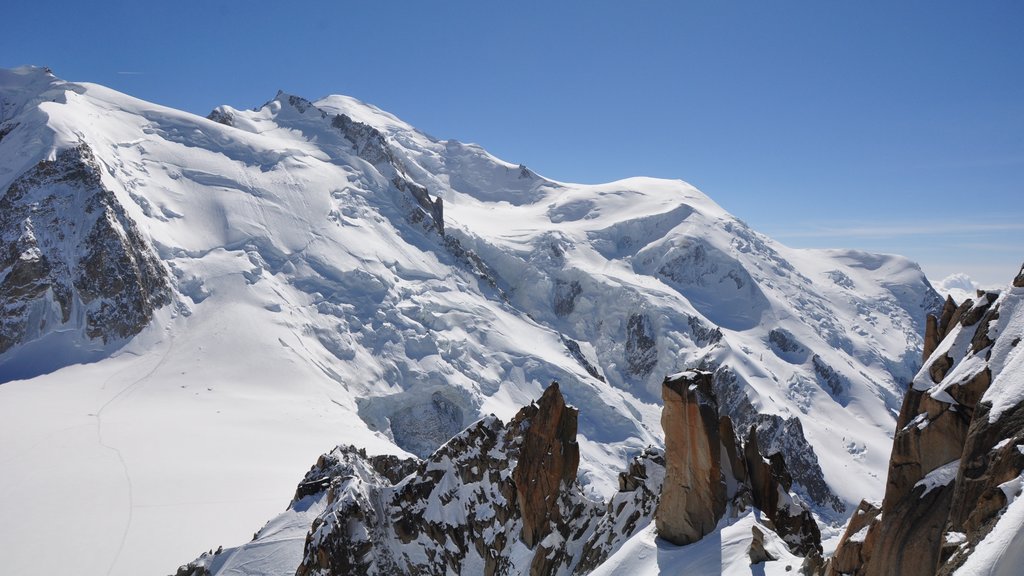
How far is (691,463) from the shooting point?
25375 mm

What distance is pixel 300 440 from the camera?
74.6 metres

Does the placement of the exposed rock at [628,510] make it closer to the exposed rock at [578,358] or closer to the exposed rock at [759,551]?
the exposed rock at [759,551]

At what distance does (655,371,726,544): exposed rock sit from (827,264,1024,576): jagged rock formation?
26.8 ft

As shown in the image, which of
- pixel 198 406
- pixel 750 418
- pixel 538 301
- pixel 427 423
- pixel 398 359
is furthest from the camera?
pixel 538 301

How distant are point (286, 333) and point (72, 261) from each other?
31.8 m

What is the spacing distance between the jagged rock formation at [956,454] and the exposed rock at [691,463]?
321 inches

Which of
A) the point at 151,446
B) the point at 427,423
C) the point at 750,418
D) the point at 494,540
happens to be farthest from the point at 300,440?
the point at 750,418

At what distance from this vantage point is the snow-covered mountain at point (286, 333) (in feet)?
206

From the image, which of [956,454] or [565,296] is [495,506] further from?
[565,296]

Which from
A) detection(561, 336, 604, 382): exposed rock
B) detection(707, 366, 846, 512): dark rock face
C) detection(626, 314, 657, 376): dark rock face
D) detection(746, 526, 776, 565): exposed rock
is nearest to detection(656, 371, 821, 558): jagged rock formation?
detection(746, 526, 776, 565): exposed rock

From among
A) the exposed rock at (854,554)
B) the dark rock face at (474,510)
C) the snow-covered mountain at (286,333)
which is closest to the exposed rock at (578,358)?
the snow-covered mountain at (286,333)

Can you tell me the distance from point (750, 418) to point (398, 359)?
68.8 metres

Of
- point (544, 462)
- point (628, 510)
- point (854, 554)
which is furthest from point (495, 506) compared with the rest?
point (854, 554)

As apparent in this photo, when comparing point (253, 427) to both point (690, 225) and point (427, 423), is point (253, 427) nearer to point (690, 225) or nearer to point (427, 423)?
point (427, 423)
